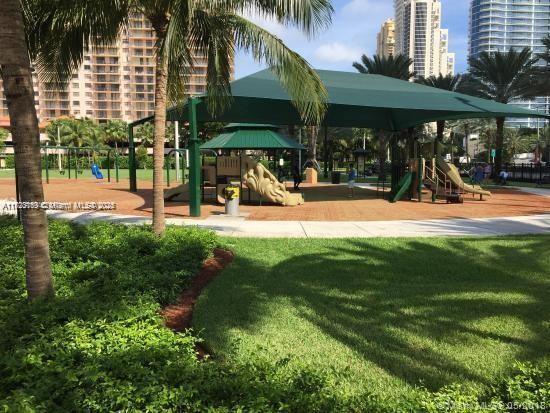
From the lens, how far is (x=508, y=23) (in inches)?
4552

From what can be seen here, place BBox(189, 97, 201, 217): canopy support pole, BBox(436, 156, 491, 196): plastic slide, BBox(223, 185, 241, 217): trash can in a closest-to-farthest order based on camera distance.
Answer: BBox(189, 97, 201, 217): canopy support pole, BBox(223, 185, 241, 217): trash can, BBox(436, 156, 491, 196): plastic slide

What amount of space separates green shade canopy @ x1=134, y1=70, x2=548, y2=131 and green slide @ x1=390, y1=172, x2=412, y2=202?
9.50ft

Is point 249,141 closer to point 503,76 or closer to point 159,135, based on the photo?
point 159,135

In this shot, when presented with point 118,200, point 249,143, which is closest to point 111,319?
point 118,200

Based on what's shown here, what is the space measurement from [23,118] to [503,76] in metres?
39.3

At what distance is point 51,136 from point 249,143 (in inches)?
3003

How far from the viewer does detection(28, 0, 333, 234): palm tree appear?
338 inches

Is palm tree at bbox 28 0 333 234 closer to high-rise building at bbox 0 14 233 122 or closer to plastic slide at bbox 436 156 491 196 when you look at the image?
plastic slide at bbox 436 156 491 196

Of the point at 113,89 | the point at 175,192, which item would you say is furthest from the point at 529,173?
the point at 113,89

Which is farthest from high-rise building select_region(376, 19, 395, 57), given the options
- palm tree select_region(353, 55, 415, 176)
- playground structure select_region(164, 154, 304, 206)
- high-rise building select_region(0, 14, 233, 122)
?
playground structure select_region(164, 154, 304, 206)

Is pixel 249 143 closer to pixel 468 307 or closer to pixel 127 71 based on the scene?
pixel 468 307

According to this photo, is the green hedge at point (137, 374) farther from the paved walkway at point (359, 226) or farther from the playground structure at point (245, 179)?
the playground structure at point (245, 179)

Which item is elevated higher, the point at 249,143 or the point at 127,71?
the point at 127,71

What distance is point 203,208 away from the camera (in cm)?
1750
